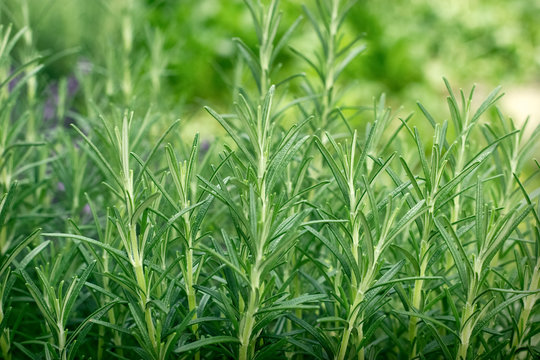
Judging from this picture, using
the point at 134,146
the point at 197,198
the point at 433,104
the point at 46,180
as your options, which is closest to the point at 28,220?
the point at 46,180

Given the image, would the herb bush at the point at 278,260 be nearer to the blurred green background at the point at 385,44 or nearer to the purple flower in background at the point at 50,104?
the purple flower in background at the point at 50,104

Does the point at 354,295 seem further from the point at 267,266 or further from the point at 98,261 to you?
the point at 98,261

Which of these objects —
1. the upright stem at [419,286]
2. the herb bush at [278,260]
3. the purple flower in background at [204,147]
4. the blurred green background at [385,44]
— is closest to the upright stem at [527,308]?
the herb bush at [278,260]

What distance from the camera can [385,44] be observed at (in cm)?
365

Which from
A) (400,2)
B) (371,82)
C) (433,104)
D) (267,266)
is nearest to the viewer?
(267,266)

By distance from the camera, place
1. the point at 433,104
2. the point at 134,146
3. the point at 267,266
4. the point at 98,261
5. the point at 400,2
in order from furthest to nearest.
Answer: the point at 400,2, the point at 433,104, the point at 134,146, the point at 98,261, the point at 267,266

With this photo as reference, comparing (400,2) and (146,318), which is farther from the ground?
(400,2)

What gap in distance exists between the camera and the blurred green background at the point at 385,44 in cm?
286

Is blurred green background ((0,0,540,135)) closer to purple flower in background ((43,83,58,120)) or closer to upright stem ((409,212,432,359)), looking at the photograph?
purple flower in background ((43,83,58,120))

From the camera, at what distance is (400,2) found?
14.6 ft

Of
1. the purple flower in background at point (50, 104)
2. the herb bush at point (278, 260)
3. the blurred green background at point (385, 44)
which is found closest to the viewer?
the herb bush at point (278, 260)

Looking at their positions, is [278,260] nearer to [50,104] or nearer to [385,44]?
[50,104]

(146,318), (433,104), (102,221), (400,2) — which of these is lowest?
(146,318)

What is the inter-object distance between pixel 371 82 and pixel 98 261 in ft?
10.5
